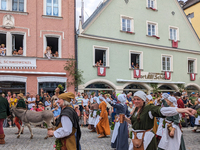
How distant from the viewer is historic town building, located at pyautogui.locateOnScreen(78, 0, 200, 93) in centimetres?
1880

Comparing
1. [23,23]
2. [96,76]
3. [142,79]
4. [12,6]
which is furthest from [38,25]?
[142,79]

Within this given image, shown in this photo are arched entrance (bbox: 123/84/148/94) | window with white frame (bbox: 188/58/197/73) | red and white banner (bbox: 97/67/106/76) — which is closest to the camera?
red and white banner (bbox: 97/67/106/76)

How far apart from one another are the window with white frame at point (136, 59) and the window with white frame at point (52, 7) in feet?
24.0

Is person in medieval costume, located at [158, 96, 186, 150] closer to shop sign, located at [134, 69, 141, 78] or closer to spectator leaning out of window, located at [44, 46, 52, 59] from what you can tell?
spectator leaning out of window, located at [44, 46, 52, 59]

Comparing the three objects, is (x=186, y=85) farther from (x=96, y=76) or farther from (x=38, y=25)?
(x=38, y=25)

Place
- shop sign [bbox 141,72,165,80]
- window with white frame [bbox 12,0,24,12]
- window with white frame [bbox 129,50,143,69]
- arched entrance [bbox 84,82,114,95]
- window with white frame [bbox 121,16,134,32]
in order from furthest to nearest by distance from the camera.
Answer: shop sign [bbox 141,72,165,80] < window with white frame [bbox 129,50,143,69] < window with white frame [bbox 121,16,134,32] < arched entrance [bbox 84,82,114,95] < window with white frame [bbox 12,0,24,12]

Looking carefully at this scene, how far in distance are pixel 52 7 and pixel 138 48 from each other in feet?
28.0

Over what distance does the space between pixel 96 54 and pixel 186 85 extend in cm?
1038

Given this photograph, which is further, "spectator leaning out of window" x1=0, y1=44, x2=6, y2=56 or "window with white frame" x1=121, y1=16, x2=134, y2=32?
"window with white frame" x1=121, y1=16, x2=134, y2=32

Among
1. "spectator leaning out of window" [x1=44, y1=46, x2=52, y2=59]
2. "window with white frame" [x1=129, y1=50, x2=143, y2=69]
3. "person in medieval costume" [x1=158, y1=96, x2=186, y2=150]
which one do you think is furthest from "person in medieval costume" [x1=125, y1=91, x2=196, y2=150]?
"window with white frame" [x1=129, y1=50, x2=143, y2=69]

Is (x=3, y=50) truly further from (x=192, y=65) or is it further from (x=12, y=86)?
(x=192, y=65)

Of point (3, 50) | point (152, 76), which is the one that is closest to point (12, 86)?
point (3, 50)

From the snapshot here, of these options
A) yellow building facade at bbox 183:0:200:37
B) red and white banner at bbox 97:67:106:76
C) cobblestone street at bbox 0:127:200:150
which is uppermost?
yellow building facade at bbox 183:0:200:37

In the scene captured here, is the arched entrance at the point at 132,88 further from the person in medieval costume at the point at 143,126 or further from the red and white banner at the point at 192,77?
the person in medieval costume at the point at 143,126
